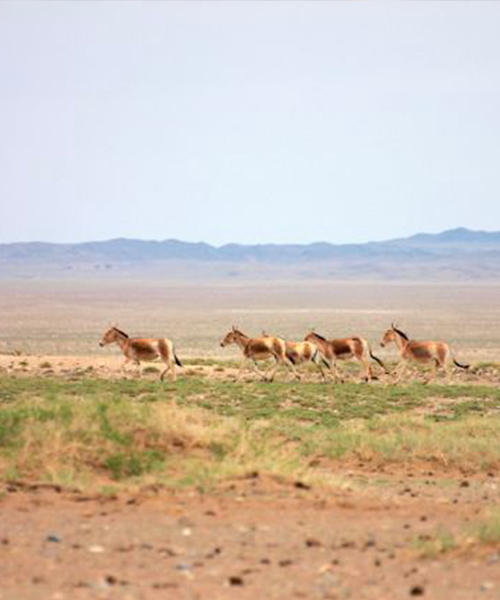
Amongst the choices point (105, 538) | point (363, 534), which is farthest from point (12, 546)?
point (363, 534)

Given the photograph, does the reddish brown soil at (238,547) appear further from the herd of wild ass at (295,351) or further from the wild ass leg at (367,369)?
the wild ass leg at (367,369)

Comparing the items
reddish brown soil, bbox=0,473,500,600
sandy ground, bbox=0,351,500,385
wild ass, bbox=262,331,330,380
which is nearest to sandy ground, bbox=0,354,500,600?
reddish brown soil, bbox=0,473,500,600

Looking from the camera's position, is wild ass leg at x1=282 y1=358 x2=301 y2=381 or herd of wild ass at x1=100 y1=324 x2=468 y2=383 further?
wild ass leg at x1=282 y1=358 x2=301 y2=381

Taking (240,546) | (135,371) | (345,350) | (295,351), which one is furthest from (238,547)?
(135,371)

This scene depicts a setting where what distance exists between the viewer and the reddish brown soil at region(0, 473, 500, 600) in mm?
9312

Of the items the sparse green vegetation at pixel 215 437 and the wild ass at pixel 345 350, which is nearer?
the sparse green vegetation at pixel 215 437

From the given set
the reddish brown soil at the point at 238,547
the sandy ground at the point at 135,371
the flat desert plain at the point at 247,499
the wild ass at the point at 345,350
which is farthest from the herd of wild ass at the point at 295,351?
the reddish brown soil at the point at 238,547

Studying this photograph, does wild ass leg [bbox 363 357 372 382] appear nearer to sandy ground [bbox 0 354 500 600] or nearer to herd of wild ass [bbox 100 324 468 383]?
herd of wild ass [bbox 100 324 468 383]

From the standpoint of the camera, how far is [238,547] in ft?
34.4

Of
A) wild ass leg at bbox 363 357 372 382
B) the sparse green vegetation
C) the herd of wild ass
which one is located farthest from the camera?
wild ass leg at bbox 363 357 372 382

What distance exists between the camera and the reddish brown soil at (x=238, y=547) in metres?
9.31

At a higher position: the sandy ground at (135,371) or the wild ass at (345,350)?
the wild ass at (345,350)

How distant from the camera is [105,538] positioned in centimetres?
1073

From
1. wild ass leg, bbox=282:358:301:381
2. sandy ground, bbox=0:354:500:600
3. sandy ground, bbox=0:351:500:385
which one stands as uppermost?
sandy ground, bbox=0:354:500:600
